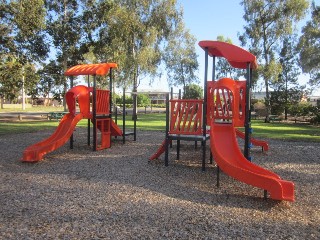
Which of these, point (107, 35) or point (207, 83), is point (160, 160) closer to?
point (207, 83)

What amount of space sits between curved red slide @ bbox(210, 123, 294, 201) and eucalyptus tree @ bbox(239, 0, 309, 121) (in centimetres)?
2285

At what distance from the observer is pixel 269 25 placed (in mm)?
29562

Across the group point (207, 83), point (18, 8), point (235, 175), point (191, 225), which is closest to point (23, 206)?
point (191, 225)

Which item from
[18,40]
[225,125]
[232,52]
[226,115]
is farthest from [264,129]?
[18,40]

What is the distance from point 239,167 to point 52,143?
5868mm

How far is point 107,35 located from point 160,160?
71.1 ft

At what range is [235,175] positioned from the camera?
19.8ft

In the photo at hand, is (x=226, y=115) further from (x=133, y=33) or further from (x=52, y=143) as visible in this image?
(x=133, y=33)

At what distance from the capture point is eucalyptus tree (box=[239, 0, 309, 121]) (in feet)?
93.3

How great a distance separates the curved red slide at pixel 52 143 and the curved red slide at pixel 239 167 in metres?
4.97

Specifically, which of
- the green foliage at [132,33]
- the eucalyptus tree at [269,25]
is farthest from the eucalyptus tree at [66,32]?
the eucalyptus tree at [269,25]

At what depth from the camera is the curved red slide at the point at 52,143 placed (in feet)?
29.2

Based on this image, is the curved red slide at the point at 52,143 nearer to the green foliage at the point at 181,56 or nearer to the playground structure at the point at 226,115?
the playground structure at the point at 226,115

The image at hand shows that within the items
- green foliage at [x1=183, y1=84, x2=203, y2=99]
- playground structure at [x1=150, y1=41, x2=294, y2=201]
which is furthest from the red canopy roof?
green foliage at [x1=183, y1=84, x2=203, y2=99]
